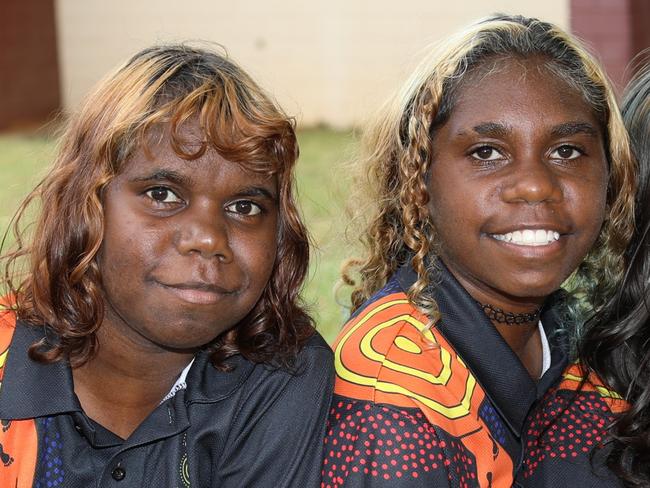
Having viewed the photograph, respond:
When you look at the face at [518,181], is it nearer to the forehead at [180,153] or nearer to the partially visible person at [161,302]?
the partially visible person at [161,302]

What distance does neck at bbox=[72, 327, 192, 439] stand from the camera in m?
2.04

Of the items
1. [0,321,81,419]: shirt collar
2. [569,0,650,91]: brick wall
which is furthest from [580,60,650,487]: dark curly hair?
[569,0,650,91]: brick wall

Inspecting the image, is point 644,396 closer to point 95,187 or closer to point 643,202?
point 643,202

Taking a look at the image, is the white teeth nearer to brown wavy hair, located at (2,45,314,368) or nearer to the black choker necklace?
the black choker necklace

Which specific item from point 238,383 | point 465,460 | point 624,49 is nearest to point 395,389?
point 465,460

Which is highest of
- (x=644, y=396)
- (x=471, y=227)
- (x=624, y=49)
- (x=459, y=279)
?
(x=471, y=227)

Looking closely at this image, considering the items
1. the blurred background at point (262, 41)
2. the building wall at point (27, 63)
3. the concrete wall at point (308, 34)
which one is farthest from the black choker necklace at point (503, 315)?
the building wall at point (27, 63)

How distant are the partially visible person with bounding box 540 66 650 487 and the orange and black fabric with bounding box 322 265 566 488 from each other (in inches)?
6.1

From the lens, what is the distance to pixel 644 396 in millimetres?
2207

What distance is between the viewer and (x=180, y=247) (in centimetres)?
191

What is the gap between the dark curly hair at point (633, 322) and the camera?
2271mm

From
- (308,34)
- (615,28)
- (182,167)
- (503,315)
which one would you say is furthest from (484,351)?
(308,34)

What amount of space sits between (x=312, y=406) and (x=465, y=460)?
1.02 ft

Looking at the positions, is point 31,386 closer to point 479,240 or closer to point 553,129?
point 479,240
